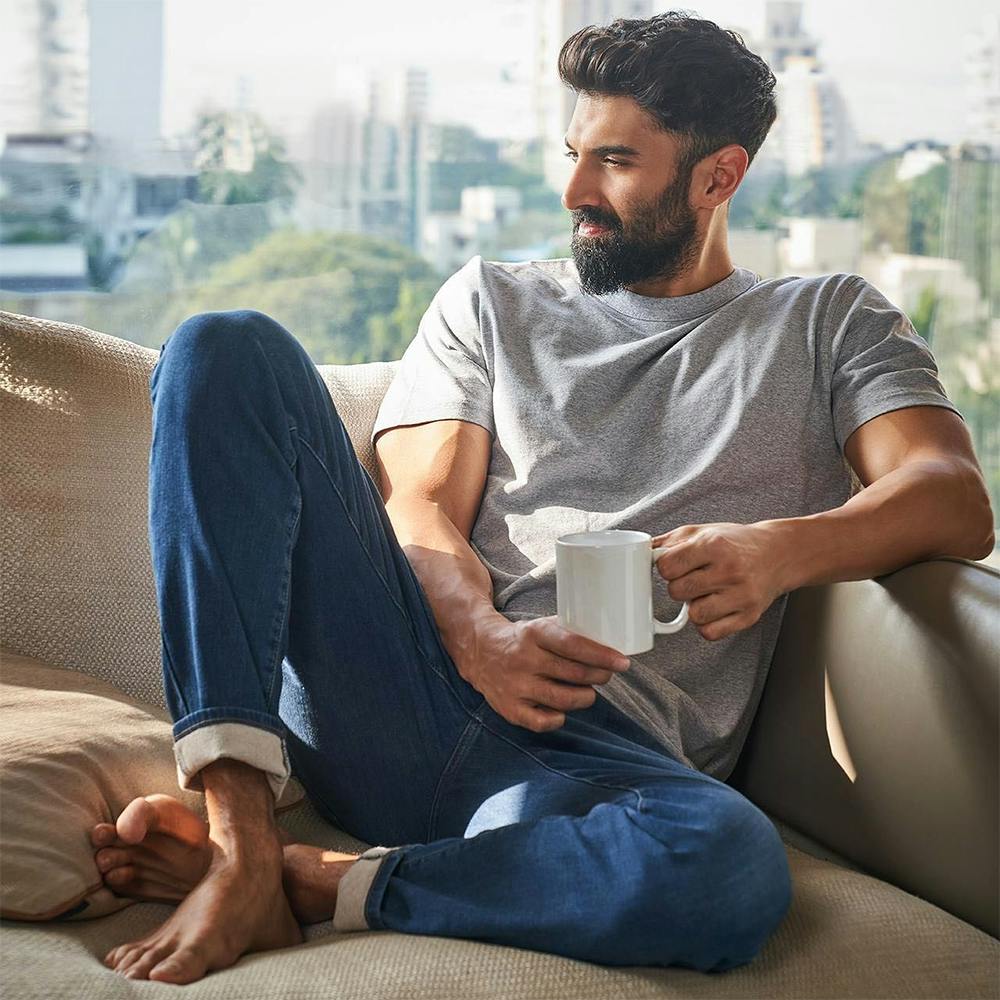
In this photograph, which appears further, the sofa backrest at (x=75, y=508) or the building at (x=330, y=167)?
the building at (x=330, y=167)

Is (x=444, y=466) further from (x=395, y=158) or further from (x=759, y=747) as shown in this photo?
(x=395, y=158)

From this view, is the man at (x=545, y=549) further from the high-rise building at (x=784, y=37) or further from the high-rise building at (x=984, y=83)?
the high-rise building at (x=984, y=83)

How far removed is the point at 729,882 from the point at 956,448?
0.63 meters

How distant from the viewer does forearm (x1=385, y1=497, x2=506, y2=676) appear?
1.35 meters

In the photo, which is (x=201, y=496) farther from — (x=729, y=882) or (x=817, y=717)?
(x=817, y=717)

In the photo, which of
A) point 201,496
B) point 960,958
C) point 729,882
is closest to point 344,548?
point 201,496

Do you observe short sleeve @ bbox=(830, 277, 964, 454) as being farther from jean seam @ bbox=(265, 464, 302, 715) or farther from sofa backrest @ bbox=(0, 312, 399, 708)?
sofa backrest @ bbox=(0, 312, 399, 708)

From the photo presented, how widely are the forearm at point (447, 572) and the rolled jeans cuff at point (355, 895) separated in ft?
0.76

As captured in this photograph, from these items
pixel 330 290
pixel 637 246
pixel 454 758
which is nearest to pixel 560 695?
pixel 454 758

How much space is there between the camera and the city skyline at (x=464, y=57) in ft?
9.28

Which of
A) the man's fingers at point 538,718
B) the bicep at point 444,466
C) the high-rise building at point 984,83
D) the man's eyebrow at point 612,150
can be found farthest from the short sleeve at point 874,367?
the high-rise building at point 984,83

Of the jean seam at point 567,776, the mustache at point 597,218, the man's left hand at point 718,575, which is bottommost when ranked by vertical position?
the jean seam at point 567,776

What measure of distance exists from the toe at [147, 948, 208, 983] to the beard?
993 mm

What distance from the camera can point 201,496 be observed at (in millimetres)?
1221
